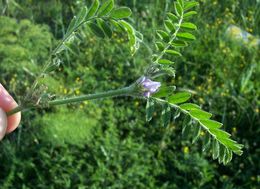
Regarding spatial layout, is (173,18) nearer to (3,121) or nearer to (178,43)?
(178,43)

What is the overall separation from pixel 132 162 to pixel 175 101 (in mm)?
2211

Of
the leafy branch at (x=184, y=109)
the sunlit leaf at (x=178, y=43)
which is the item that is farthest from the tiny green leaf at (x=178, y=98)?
the sunlit leaf at (x=178, y=43)

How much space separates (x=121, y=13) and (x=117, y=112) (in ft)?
8.42

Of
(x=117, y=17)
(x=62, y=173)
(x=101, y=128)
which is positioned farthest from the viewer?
(x=101, y=128)

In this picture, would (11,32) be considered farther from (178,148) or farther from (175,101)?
(175,101)

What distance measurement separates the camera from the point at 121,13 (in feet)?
3.79

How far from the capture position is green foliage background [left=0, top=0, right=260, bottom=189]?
3.31 metres

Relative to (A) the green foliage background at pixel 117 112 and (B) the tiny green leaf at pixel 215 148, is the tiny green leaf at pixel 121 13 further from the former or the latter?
(A) the green foliage background at pixel 117 112

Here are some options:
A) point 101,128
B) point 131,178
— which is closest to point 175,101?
point 131,178

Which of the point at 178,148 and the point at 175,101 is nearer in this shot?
the point at 175,101

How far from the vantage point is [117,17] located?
3.82ft

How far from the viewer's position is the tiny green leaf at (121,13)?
3.75 feet

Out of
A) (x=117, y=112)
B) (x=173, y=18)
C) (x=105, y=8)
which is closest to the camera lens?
(x=105, y=8)

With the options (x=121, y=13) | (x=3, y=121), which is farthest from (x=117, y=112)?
(x=121, y=13)
